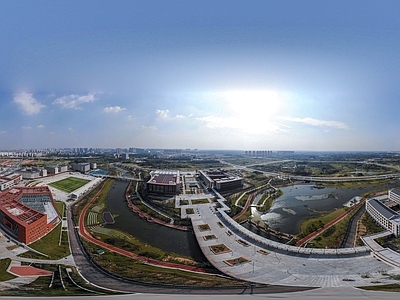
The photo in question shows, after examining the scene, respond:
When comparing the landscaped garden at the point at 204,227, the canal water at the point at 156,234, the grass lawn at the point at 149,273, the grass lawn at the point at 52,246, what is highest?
the grass lawn at the point at 149,273

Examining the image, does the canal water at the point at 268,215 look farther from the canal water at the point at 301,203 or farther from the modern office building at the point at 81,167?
the modern office building at the point at 81,167

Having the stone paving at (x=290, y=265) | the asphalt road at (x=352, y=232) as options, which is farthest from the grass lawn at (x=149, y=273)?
A: the asphalt road at (x=352, y=232)

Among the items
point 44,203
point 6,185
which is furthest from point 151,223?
point 6,185

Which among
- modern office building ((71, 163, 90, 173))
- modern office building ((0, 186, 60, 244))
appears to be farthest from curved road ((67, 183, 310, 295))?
modern office building ((71, 163, 90, 173))

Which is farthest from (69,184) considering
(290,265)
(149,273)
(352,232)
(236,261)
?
(352,232)

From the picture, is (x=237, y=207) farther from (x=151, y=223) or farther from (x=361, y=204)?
(x=361, y=204)

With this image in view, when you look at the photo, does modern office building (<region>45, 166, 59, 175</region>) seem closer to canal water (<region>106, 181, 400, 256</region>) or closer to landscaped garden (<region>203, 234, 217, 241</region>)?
canal water (<region>106, 181, 400, 256</region>)
